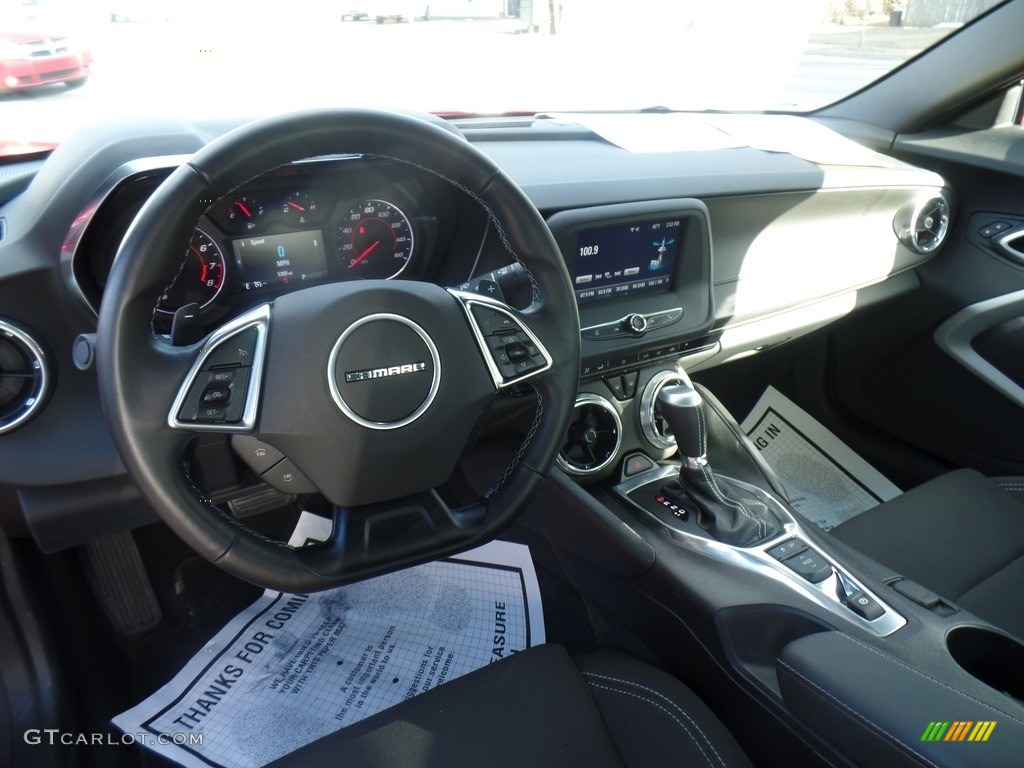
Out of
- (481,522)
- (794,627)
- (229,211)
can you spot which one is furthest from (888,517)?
(229,211)

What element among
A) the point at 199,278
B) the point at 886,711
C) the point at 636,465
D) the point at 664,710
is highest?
the point at 199,278

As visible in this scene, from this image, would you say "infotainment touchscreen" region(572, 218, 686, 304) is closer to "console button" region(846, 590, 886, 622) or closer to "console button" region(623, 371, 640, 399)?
"console button" region(623, 371, 640, 399)

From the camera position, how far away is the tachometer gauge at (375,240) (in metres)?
1.16

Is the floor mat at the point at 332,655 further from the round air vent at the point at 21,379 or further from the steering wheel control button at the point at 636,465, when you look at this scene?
the round air vent at the point at 21,379

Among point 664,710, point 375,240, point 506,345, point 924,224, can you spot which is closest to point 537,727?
point 664,710

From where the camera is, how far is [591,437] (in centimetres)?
147

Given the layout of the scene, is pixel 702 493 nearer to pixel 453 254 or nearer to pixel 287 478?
pixel 453 254

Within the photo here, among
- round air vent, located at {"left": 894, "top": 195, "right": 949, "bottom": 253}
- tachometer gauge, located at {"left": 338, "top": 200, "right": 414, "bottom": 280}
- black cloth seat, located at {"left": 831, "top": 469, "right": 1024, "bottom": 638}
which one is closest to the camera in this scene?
tachometer gauge, located at {"left": 338, "top": 200, "right": 414, "bottom": 280}

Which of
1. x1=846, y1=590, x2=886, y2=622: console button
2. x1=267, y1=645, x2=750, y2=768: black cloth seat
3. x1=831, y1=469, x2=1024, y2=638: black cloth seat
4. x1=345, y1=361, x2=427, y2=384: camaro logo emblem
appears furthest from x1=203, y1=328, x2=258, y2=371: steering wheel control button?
x1=831, y1=469, x2=1024, y2=638: black cloth seat

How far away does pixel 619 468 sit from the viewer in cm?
153

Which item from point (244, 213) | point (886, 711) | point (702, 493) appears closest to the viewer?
point (886, 711)

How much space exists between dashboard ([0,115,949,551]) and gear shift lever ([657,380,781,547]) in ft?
0.37

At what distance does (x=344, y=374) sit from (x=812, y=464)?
159 cm

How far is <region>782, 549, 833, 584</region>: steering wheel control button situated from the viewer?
131cm
